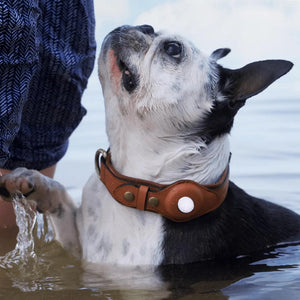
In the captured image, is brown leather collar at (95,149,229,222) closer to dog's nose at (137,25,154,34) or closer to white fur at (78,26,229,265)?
white fur at (78,26,229,265)

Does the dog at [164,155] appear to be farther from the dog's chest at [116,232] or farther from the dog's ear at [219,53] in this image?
the dog's ear at [219,53]

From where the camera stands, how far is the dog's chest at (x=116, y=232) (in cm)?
293

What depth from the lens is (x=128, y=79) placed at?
9.66ft

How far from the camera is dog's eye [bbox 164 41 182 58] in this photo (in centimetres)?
297

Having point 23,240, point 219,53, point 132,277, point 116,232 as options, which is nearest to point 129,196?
point 116,232

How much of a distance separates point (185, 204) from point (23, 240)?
33.0 inches

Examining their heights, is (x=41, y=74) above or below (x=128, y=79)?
above

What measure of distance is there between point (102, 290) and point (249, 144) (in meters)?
3.50

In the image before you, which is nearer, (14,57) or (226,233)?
(14,57)

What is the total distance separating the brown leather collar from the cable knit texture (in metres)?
0.50

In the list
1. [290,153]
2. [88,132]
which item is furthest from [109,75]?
[88,132]

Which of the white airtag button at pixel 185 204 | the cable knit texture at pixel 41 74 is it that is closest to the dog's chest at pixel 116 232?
the white airtag button at pixel 185 204

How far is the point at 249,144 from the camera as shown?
6.07 metres

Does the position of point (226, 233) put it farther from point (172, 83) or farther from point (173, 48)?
point (173, 48)
